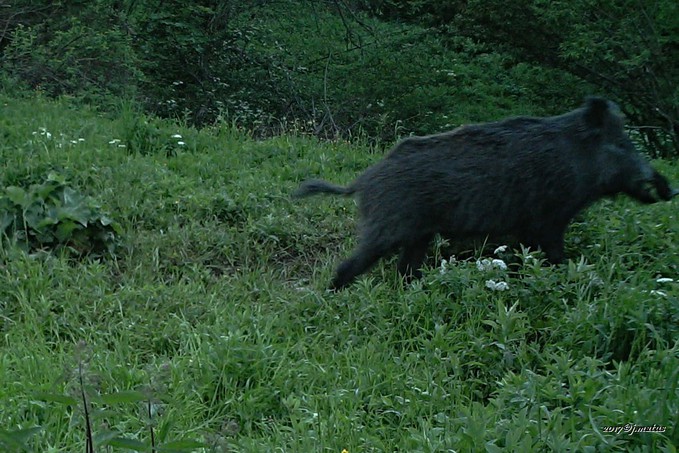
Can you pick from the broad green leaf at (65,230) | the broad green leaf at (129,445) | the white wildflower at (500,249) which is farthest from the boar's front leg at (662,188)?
the broad green leaf at (129,445)

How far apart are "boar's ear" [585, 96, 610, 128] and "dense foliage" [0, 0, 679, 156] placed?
11.1ft

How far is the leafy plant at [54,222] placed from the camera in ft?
19.6

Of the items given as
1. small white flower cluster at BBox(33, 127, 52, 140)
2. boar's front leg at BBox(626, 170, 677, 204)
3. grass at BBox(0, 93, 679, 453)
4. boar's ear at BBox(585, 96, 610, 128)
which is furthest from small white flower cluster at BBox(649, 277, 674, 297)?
small white flower cluster at BBox(33, 127, 52, 140)

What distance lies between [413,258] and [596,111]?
165 cm

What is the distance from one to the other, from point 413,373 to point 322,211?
2678 millimetres

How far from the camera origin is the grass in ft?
12.4

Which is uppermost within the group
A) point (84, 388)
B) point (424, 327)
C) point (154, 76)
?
point (84, 388)

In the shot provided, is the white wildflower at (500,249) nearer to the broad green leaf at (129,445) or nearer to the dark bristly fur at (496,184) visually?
the dark bristly fur at (496,184)

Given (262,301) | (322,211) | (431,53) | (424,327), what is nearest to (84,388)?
(424,327)

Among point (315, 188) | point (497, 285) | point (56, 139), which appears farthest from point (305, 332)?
point (56, 139)

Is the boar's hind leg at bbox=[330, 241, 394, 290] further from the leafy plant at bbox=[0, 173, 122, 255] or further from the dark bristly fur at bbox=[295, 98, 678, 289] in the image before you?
the leafy plant at bbox=[0, 173, 122, 255]

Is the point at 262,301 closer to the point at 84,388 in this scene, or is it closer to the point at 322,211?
the point at 322,211

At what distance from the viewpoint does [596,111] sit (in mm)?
6238

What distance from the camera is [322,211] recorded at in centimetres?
700
